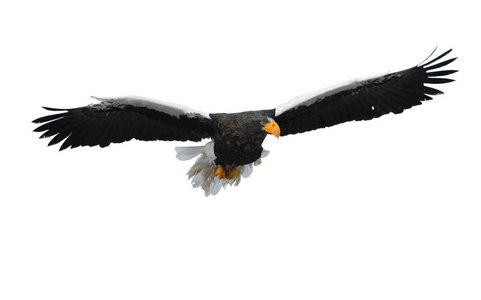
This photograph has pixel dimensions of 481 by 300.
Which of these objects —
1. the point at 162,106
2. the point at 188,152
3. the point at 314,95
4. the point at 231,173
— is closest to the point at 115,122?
the point at 162,106

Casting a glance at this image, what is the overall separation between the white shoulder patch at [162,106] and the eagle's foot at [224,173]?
0.60 m

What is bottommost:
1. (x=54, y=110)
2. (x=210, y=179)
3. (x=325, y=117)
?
(x=210, y=179)

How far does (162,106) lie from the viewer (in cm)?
588

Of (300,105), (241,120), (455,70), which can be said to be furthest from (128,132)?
(455,70)

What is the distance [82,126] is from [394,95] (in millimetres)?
2923

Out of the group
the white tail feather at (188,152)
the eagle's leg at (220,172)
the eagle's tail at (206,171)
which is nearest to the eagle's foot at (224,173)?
the eagle's leg at (220,172)

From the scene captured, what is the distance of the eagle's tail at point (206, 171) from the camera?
6.52 m

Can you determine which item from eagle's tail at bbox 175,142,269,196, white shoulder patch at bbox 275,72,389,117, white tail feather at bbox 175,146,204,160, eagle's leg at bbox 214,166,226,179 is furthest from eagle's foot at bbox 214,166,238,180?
white shoulder patch at bbox 275,72,389,117

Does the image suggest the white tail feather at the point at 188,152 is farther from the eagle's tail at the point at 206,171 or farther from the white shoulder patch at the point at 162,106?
the white shoulder patch at the point at 162,106

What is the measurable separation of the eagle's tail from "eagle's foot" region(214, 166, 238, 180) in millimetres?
195

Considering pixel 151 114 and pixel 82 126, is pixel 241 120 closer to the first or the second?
pixel 151 114

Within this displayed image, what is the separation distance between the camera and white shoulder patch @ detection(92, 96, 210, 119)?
580 centimetres

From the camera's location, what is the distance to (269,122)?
5.92 metres

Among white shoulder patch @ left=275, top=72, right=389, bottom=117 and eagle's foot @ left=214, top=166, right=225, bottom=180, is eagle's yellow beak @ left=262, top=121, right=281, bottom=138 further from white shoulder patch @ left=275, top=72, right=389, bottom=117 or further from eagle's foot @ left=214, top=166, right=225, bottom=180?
eagle's foot @ left=214, top=166, right=225, bottom=180
